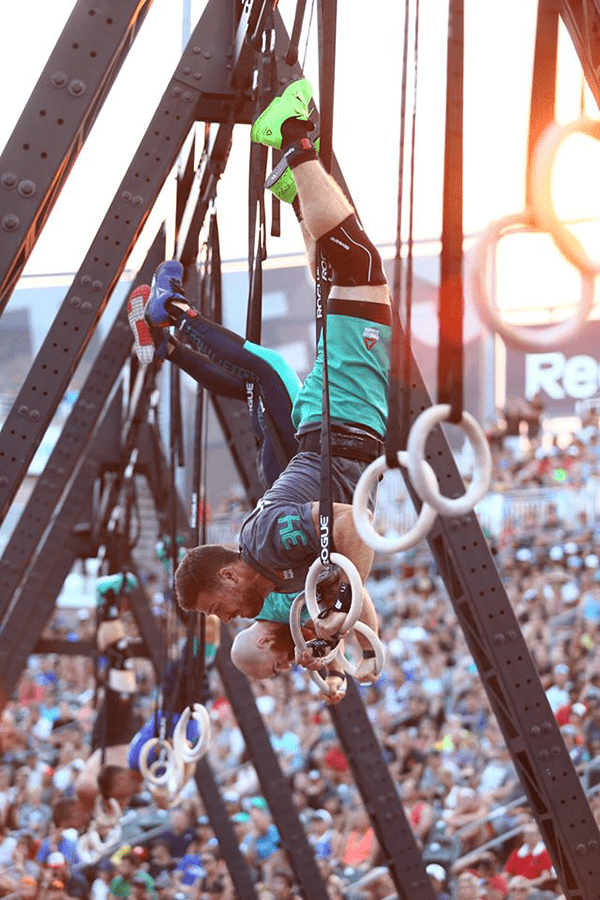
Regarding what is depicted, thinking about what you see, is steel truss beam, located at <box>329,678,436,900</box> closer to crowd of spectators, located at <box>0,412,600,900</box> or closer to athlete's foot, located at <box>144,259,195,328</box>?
crowd of spectators, located at <box>0,412,600,900</box>

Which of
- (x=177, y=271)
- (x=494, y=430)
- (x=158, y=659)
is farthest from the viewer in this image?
(x=494, y=430)

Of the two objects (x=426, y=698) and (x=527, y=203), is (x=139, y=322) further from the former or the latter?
(x=426, y=698)

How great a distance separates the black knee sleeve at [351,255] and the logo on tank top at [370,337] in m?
0.15

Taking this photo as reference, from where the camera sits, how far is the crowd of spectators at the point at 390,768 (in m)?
11.7

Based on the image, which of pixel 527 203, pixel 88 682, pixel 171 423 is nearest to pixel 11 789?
pixel 88 682

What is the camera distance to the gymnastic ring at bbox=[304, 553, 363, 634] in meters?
3.66

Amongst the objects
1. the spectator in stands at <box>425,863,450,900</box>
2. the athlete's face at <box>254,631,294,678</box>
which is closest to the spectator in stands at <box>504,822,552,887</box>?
the spectator in stands at <box>425,863,450,900</box>

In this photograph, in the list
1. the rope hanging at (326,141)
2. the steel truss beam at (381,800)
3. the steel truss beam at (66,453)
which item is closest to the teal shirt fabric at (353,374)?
the rope hanging at (326,141)

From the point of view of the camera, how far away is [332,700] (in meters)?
4.80

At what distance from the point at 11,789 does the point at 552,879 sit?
26.6ft

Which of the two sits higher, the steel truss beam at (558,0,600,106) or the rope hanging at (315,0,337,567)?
the steel truss beam at (558,0,600,106)

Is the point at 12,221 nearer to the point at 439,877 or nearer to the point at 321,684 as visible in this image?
the point at 321,684

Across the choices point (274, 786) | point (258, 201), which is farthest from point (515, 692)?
point (274, 786)

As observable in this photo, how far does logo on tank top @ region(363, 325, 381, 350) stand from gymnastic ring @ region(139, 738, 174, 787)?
3749mm
